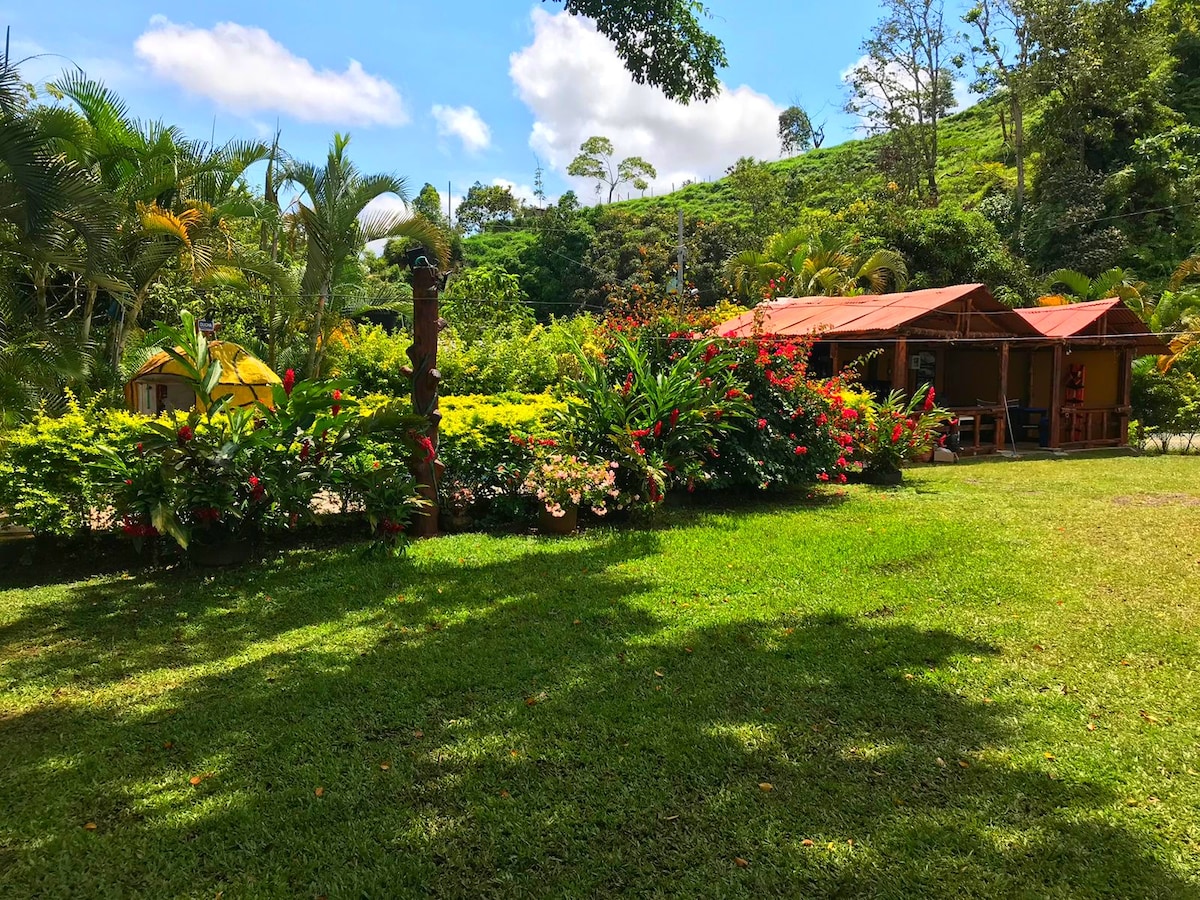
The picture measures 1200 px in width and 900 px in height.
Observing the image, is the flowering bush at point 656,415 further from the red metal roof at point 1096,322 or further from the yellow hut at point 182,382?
the red metal roof at point 1096,322

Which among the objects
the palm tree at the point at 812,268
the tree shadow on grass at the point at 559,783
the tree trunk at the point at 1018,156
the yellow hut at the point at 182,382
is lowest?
the tree shadow on grass at the point at 559,783

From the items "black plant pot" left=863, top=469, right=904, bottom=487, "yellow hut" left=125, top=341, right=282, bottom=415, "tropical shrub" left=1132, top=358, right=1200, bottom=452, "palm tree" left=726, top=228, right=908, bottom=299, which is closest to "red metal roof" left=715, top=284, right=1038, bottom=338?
"black plant pot" left=863, top=469, right=904, bottom=487

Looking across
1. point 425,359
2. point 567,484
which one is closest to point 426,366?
point 425,359

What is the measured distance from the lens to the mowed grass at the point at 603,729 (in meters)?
2.52

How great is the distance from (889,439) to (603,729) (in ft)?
27.1

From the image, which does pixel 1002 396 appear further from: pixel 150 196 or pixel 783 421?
pixel 150 196

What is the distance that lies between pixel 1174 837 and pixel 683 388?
19.1ft

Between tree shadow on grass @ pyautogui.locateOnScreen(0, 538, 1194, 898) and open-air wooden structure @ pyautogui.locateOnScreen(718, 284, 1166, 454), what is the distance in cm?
959

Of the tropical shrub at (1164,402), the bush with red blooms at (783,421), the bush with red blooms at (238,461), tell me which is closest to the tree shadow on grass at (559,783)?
the bush with red blooms at (238,461)

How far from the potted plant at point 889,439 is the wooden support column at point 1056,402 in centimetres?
598

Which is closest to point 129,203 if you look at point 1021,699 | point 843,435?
point 843,435

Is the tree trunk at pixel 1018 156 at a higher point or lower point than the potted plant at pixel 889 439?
higher

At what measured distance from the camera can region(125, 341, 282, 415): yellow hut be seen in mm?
10580

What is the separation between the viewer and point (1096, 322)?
52.0 ft
